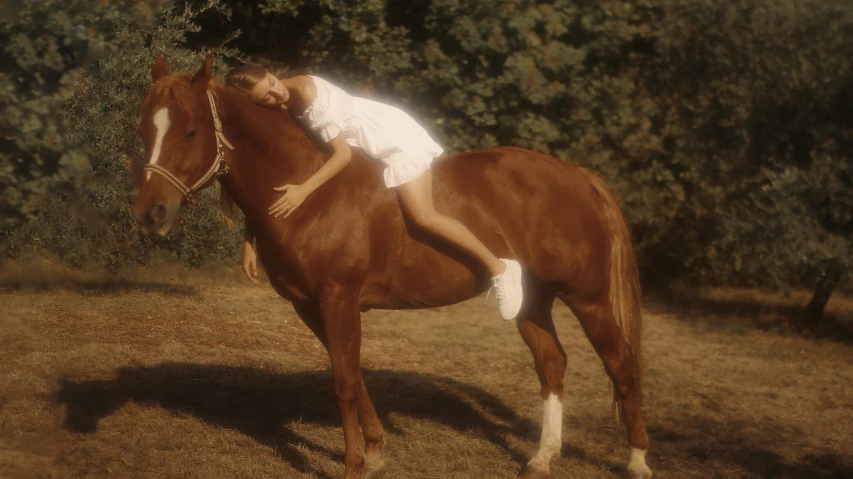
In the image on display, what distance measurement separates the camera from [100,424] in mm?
6008

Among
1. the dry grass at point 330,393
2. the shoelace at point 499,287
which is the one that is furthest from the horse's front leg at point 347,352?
the shoelace at point 499,287

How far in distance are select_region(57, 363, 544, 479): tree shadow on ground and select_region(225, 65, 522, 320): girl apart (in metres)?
1.63

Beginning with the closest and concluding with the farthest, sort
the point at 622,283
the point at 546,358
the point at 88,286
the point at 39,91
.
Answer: the point at 39,91
the point at 622,283
the point at 546,358
the point at 88,286

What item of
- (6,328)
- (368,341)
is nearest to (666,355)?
(368,341)

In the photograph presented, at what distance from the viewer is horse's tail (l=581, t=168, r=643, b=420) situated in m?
5.62

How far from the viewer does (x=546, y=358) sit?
590cm

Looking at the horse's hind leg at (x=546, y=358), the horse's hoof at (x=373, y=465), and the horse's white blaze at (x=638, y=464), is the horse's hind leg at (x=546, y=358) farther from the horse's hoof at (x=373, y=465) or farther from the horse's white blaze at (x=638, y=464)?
the horse's hoof at (x=373, y=465)

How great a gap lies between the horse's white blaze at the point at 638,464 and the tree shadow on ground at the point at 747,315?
6522 mm

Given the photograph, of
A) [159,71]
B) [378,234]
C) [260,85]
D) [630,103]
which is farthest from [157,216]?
[630,103]

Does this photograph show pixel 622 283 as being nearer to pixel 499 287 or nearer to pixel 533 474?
pixel 499 287

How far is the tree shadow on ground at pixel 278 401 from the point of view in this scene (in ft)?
20.3

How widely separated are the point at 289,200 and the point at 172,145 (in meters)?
0.70

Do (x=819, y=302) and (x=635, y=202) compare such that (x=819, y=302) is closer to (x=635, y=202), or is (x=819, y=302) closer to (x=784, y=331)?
(x=784, y=331)

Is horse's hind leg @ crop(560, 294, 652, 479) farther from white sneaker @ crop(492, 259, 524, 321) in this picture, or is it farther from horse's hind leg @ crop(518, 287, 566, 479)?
white sneaker @ crop(492, 259, 524, 321)
